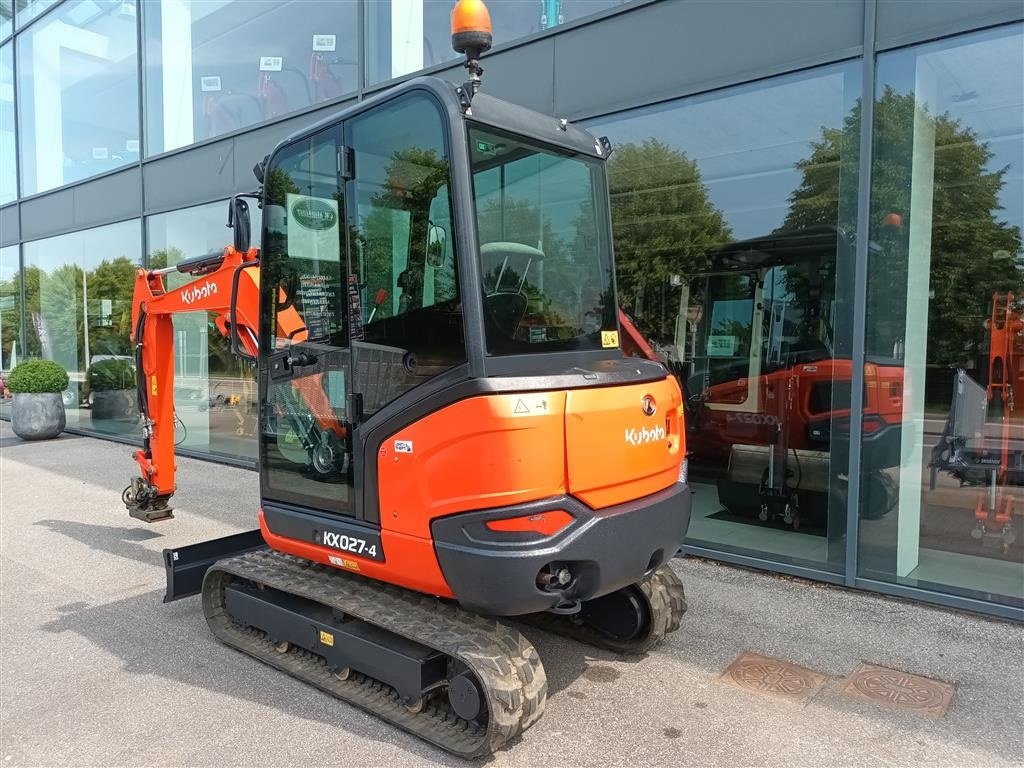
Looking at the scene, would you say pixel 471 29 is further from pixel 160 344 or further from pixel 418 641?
pixel 160 344

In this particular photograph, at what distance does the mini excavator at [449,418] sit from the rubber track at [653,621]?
0.01 metres

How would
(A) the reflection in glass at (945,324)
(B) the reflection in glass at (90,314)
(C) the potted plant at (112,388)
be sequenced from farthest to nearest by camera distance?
1. (C) the potted plant at (112,388)
2. (B) the reflection in glass at (90,314)
3. (A) the reflection in glass at (945,324)

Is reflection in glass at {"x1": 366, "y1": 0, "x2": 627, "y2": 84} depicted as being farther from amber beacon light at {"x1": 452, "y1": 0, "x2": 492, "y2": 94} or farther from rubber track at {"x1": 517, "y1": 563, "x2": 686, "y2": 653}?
rubber track at {"x1": 517, "y1": 563, "x2": 686, "y2": 653}

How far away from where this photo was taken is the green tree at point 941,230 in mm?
4809

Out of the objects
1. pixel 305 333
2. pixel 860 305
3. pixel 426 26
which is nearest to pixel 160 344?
pixel 305 333

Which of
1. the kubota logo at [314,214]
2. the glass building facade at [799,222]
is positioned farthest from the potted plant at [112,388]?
the kubota logo at [314,214]

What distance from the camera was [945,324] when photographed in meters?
5.02

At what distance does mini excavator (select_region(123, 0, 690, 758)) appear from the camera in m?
2.85

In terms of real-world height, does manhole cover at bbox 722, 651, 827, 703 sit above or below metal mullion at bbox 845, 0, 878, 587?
below

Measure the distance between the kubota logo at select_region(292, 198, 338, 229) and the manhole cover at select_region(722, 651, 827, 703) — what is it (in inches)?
117

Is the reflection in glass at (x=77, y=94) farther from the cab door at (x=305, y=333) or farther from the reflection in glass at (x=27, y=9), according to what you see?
the cab door at (x=305, y=333)

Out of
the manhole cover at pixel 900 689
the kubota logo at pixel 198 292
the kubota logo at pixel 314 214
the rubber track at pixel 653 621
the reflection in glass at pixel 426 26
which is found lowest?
the manhole cover at pixel 900 689

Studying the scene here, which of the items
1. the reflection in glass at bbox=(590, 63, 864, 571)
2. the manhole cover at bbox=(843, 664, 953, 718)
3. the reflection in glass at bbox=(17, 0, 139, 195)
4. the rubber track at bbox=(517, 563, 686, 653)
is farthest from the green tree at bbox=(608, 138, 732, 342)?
the reflection in glass at bbox=(17, 0, 139, 195)

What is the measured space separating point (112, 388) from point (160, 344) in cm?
828
